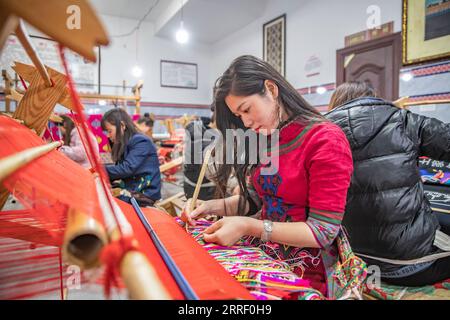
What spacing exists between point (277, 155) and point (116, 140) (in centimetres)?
197

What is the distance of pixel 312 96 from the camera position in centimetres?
504

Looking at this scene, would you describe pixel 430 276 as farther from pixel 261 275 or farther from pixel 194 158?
pixel 194 158

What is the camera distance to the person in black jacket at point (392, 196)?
1.43 metres

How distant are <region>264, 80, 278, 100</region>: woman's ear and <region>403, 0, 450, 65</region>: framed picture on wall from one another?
3.13 metres

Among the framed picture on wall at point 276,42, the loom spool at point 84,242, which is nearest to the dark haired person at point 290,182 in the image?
the loom spool at point 84,242

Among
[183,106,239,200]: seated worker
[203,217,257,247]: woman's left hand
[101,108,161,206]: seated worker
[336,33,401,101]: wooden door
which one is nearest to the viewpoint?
[203,217,257,247]: woman's left hand

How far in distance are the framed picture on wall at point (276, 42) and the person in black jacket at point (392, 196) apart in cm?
437

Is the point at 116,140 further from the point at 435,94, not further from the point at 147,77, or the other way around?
the point at 147,77

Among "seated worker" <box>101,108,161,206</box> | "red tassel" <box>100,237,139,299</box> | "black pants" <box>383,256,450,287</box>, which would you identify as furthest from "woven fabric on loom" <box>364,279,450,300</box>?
"seated worker" <box>101,108,161,206</box>

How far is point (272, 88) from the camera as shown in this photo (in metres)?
1.01

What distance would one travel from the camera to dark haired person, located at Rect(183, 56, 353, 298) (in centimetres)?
81

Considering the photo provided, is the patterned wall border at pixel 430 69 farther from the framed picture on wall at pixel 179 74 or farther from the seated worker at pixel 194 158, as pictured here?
the framed picture on wall at pixel 179 74

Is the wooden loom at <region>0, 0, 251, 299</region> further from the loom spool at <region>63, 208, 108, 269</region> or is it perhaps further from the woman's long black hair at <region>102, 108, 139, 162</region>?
the woman's long black hair at <region>102, 108, 139, 162</region>

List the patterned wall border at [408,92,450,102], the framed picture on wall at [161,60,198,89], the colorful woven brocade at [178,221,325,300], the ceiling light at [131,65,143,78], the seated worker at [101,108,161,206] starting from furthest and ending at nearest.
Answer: the framed picture on wall at [161,60,198,89] < the ceiling light at [131,65,143,78] < the patterned wall border at [408,92,450,102] < the seated worker at [101,108,161,206] < the colorful woven brocade at [178,221,325,300]
